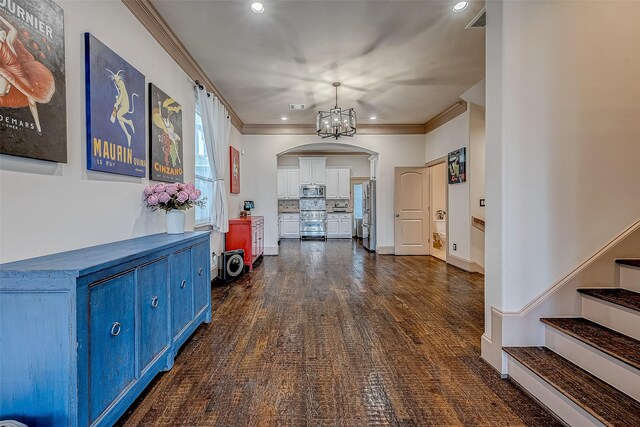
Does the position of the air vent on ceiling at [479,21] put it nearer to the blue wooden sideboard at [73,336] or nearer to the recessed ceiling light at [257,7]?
the recessed ceiling light at [257,7]

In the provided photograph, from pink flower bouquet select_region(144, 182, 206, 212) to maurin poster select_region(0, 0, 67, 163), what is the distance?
2.54ft

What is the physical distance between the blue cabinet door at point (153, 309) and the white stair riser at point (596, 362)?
8.30 ft

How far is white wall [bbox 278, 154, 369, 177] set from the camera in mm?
9625

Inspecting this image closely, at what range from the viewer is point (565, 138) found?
1.88 meters

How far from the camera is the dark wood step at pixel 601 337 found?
1408mm

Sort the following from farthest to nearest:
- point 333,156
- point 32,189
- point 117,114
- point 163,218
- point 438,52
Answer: point 333,156, point 438,52, point 163,218, point 117,114, point 32,189

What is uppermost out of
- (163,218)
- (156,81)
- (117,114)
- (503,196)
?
(156,81)

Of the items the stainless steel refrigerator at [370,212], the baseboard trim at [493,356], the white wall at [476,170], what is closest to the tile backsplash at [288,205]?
the stainless steel refrigerator at [370,212]

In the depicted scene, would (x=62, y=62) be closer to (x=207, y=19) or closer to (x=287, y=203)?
(x=207, y=19)

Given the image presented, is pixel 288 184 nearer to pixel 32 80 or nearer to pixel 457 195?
pixel 457 195

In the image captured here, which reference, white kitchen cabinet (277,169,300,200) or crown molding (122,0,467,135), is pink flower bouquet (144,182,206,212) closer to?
crown molding (122,0,467,135)

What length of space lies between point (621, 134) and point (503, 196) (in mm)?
899

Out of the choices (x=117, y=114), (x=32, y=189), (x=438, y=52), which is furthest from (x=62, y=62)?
(x=438, y=52)

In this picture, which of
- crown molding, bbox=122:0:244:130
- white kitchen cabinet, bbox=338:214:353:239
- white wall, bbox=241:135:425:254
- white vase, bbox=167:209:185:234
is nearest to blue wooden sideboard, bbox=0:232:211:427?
white vase, bbox=167:209:185:234
